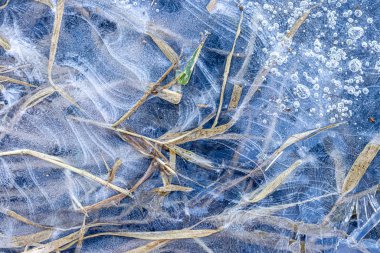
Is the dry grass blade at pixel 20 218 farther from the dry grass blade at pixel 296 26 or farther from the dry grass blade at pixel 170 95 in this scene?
the dry grass blade at pixel 296 26

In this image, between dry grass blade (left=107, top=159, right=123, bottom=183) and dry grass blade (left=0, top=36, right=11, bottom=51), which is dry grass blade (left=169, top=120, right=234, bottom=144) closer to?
dry grass blade (left=107, top=159, right=123, bottom=183)


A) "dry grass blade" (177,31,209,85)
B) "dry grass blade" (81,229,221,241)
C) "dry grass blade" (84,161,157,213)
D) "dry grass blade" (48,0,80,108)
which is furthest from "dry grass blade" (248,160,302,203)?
"dry grass blade" (48,0,80,108)

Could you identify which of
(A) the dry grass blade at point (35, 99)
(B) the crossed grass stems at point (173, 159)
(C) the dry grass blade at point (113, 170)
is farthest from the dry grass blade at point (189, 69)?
(A) the dry grass blade at point (35, 99)

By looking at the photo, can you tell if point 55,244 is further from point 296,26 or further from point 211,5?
point 296,26

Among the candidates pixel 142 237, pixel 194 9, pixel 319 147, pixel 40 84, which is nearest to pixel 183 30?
pixel 194 9

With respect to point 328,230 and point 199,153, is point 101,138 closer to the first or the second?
point 199,153

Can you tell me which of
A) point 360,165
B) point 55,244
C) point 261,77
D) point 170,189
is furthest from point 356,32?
point 55,244
